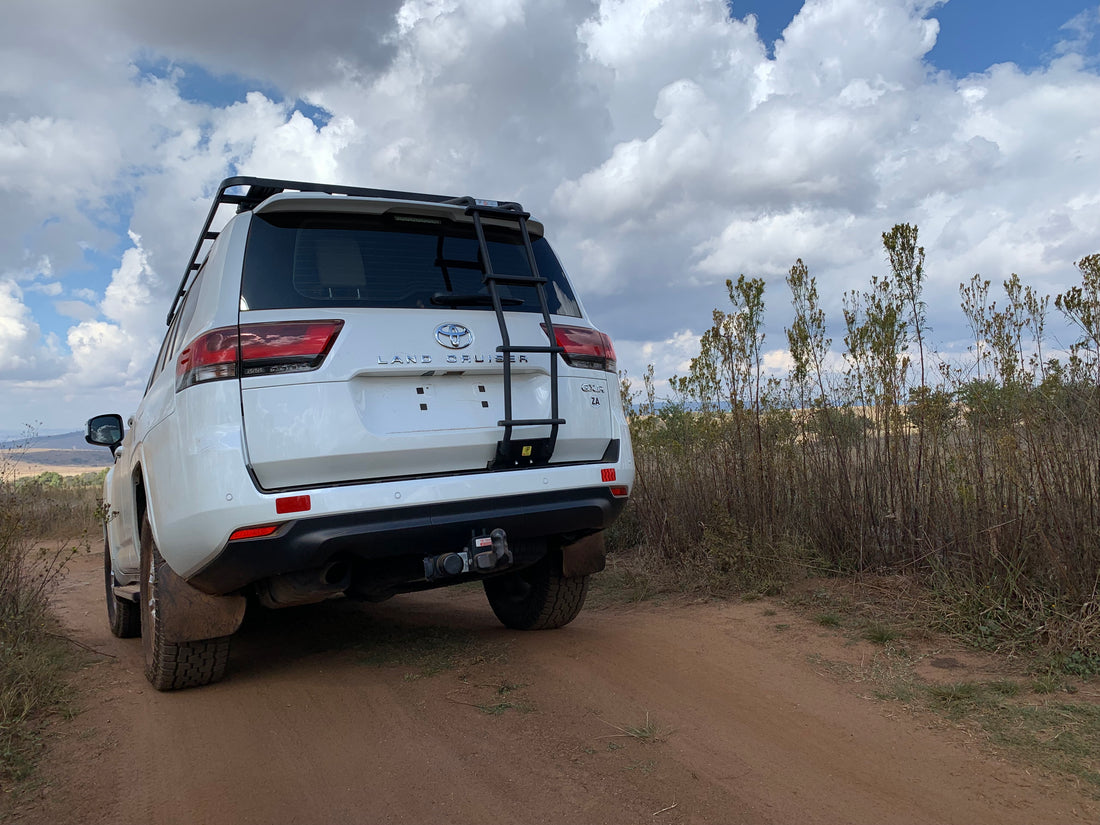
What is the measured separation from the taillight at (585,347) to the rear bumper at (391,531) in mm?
638

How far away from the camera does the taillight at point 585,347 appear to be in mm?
3775

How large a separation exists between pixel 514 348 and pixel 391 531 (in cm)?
97

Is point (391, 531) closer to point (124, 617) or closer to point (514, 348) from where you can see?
point (514, 348)

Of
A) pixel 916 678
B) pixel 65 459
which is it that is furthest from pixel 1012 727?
pixel 65 459

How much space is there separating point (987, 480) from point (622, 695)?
8.60 feet

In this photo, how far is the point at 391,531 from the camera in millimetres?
3229

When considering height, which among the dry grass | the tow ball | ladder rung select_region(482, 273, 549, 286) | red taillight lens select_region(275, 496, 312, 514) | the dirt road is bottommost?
the dirt road

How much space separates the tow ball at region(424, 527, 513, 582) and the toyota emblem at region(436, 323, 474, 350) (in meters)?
0.84

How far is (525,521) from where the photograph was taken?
3.53m

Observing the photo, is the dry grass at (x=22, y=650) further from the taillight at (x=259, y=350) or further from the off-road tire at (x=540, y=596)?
the off-road tire at (x=540, y=596)

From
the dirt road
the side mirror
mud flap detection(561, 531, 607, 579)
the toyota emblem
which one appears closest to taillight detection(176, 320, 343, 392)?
the toyota emblem

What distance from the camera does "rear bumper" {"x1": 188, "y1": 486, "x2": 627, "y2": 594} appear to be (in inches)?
123

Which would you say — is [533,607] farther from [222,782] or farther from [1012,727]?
[1012,727]

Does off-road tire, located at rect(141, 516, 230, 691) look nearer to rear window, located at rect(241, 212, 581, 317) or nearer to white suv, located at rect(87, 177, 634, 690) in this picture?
white suv, located at rect(87, 177, 634, 690)
